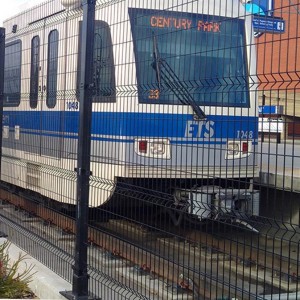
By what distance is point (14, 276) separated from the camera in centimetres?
624

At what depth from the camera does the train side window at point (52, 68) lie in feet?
28.6

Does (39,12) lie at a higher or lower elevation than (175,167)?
higher

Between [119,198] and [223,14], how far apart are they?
6.35 feet

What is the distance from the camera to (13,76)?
10.7 m

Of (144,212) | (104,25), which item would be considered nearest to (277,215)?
(144,212)

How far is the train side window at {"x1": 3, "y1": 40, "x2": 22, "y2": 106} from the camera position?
10.5 metres

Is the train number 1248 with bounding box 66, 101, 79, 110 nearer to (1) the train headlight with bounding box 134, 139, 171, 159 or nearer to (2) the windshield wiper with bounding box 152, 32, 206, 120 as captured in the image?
(1) the train headlight with bounding box 134, 139, 171, 159

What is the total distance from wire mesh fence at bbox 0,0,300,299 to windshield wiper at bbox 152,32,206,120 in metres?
0.01

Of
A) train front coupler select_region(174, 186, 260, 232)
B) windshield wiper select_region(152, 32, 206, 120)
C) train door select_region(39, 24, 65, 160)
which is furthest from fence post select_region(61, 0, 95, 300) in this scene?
train door select_region(39, 24, 65, 160)

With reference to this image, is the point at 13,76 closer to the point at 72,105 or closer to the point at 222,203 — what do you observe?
the point at 72,105

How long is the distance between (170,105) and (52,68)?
162 inches

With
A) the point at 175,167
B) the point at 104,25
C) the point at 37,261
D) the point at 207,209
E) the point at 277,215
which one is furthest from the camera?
the point at 37,261

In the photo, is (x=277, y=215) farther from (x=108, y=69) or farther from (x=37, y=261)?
(x=37, y=261)

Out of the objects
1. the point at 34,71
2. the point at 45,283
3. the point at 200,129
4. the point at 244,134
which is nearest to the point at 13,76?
the point at 34,71
